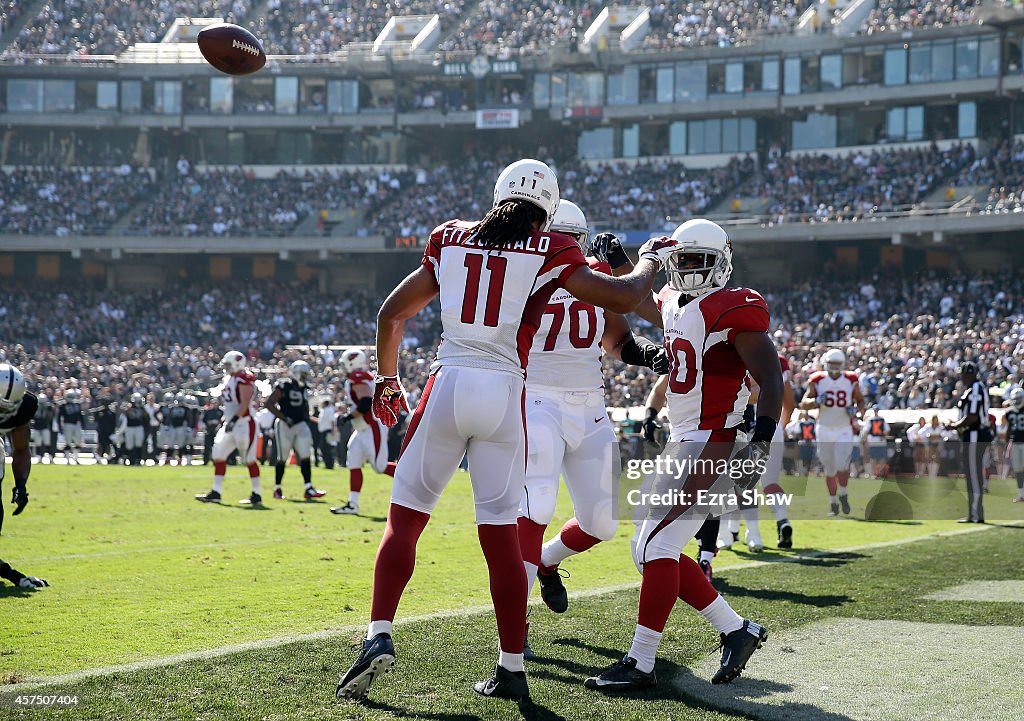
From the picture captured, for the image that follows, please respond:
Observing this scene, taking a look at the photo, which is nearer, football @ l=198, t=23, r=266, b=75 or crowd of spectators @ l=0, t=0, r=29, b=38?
football @ l=198, t=23, r=266, b=75

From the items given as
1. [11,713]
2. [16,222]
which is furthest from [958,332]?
[16,222]

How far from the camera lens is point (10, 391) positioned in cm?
706

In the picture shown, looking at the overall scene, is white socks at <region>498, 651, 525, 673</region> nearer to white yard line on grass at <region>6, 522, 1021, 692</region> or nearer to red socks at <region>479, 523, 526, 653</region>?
red socks at <region>479, 523, 526, 653</region>

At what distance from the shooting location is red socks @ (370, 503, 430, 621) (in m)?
4.47

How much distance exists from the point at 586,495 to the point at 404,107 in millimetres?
42056

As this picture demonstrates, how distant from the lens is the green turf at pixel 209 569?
5.82 meters

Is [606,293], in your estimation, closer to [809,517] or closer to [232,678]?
[232,678]

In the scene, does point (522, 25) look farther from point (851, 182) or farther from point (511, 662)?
point (511, 662)

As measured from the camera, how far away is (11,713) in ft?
13.8

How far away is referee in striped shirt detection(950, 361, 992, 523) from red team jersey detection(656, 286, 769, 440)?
30.8 ft

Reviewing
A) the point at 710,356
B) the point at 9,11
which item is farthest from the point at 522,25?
the point at 710,356

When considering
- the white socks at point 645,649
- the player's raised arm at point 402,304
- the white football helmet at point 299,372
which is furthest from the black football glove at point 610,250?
the white football helmet at point 299,372

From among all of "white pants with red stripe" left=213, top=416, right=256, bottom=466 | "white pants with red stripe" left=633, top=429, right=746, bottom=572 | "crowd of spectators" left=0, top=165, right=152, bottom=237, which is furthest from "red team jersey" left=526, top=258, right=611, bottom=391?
"crowd of spectators" left=0, top=165, right=152, bottom=237

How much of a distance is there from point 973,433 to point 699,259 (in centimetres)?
1090
